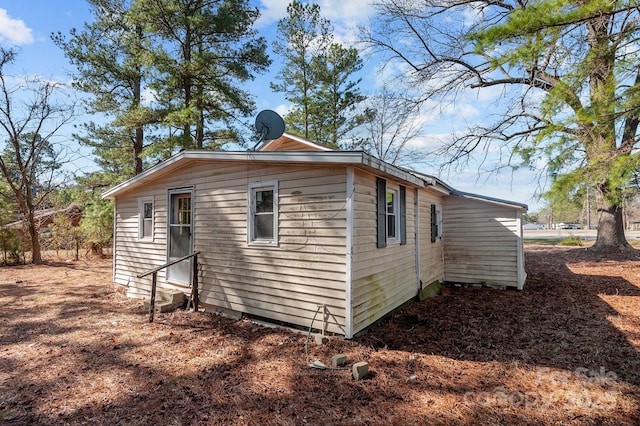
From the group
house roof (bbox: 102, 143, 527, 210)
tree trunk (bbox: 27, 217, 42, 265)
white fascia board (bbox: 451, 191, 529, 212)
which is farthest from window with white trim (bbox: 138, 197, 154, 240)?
tree trunk (bbox: 27, 217, 42, 265)

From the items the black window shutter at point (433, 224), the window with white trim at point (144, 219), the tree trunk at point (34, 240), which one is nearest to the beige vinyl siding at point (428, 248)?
the black window shutter at point (433, 224)

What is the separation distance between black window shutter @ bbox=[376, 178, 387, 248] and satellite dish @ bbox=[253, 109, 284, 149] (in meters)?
2.47

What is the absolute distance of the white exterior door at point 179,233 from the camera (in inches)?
267

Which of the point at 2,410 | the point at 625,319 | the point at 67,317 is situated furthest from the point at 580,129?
the point at 67,317

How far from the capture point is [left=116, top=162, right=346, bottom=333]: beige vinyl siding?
4684mm

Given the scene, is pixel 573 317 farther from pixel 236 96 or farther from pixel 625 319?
pixel 236 96

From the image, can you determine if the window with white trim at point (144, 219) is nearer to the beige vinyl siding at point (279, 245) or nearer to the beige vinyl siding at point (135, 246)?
the beige vinyl siding at point (135, 246)

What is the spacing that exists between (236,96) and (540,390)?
44.1ft

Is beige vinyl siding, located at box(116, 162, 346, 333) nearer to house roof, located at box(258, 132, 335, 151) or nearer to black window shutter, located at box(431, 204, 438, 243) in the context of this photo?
house roof, located at box(258, 132, 335, 151)

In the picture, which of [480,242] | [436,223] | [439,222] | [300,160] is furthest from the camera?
[439,222]

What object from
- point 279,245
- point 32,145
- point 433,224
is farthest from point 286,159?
point 32,145

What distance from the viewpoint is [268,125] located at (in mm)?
6406

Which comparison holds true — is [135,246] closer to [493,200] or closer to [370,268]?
[370,268]

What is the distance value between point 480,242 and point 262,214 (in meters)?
6.43
